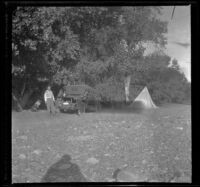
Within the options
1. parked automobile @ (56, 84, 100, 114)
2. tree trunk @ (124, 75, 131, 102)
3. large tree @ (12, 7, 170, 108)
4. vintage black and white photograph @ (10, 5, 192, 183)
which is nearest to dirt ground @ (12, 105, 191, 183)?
vintage black and white photograph @ (10, 5, 192, 183)

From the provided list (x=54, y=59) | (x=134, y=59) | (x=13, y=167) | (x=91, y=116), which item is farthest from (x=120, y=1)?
(x=13, y=167)

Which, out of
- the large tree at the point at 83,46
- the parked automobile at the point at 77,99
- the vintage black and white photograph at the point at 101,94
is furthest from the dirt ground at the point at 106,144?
the large tree at the point at 83,46

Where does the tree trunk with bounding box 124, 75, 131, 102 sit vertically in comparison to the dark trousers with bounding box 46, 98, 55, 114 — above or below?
above

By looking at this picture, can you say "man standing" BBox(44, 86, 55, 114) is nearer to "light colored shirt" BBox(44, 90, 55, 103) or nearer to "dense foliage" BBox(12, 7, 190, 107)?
"light colored shirt" BBox(44, 90, 55, 103)

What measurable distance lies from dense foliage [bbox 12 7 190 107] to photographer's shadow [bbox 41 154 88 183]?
98 cm

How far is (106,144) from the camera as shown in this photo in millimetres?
5711

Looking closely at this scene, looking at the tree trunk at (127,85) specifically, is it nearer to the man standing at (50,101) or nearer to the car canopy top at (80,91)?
the car canopy top at (80,91)

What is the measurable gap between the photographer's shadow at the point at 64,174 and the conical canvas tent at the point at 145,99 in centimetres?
128

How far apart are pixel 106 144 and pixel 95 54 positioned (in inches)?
50.5

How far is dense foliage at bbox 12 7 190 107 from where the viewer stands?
5.69 metres

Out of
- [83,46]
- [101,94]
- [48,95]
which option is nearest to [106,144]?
[101,94]

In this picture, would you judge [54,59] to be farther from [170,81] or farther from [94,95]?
[170,81]

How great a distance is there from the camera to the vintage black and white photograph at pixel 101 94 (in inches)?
222

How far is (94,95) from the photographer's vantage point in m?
5.79
